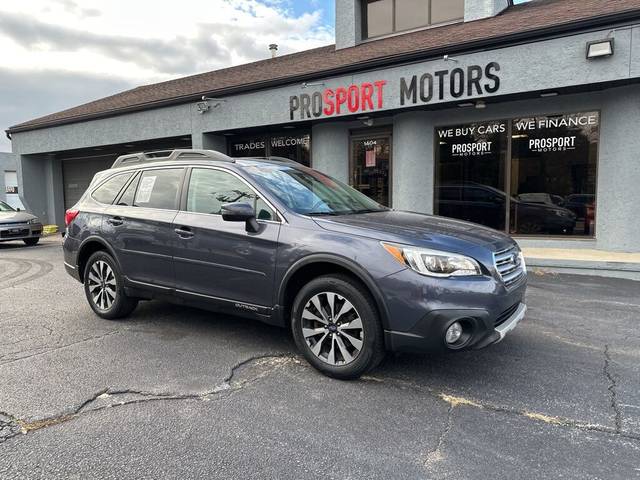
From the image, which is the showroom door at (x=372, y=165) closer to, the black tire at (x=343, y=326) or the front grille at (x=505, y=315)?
the front grille at (x=505, y=315)

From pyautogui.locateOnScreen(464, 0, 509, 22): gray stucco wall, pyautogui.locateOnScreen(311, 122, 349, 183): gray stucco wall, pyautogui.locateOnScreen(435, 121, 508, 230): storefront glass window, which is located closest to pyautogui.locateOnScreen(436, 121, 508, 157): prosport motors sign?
pyautogui.locateOnScreen(435, 121, 508, 230): storefront glass window

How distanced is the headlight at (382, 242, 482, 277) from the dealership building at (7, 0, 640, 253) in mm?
6532

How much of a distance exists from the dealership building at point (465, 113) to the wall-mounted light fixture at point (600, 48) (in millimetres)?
16

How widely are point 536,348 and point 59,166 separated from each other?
19897 millimetres

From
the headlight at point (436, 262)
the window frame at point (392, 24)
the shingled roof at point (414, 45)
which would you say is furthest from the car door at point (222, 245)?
the window frame at point (392, 24)

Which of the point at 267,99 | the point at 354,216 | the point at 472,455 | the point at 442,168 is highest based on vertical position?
the point at 267,99

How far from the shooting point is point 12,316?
5910 millimetres

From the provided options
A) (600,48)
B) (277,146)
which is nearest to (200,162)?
(600,48)

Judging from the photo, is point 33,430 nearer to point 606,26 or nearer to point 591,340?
point 591,340

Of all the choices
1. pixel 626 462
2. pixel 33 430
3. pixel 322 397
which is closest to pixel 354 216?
pixel 322 397

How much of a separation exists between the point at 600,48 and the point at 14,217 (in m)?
14.8

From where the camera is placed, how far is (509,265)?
3936 millimetres

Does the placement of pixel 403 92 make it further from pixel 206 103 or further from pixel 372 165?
pixel 206 103

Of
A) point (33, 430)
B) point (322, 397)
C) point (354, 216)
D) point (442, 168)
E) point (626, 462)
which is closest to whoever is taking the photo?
point (626, 462)
